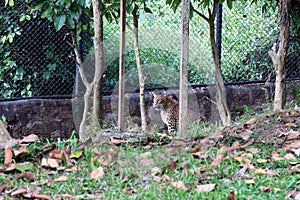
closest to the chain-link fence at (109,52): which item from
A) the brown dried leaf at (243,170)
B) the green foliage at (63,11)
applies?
the green foliage at (63,11)

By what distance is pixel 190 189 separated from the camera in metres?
3.32

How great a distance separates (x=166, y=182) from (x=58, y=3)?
10.7 feet

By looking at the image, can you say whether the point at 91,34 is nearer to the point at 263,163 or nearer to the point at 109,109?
the point at 109,109

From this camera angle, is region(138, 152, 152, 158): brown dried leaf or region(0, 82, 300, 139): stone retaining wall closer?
region(138, 152, 152, 158): brown dried leaf

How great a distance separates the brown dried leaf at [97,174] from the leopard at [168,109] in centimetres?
321

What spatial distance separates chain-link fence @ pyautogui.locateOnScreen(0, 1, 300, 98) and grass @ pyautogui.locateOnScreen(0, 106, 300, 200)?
293 cm

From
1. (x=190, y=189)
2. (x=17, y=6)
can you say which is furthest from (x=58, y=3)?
(x=190, y=189)

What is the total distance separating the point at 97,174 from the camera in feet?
11.5

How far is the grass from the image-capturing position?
10.6 feet

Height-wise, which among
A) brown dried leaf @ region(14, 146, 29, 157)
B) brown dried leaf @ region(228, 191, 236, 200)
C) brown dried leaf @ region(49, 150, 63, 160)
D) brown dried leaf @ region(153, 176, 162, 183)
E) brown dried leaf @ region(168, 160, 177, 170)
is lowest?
brown dried leaf @ region(228, 191, 236, 200)

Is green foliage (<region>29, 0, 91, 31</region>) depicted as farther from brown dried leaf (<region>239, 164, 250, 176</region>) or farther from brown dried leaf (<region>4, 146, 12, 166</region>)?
brown dried leaf (<region>239, 164, 250, 176</region>)

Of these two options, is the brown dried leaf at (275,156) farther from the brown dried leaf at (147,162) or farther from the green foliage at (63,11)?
the green foliage at (63,11)

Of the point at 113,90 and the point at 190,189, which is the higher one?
the point at 113,90

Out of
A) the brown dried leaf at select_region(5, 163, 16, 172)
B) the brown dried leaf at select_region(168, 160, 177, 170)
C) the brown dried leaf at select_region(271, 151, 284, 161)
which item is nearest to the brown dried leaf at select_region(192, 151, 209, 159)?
the brown dried leaf at select_region(168, 160, 177, 170)
